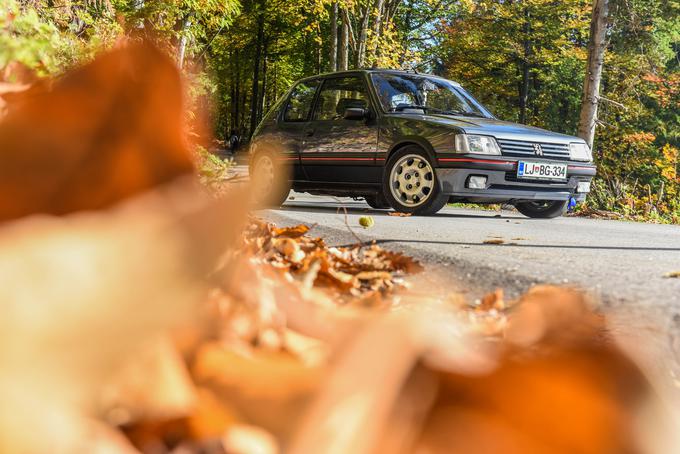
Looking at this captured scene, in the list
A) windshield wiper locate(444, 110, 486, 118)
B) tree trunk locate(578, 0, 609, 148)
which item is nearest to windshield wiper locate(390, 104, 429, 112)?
windshield wiper locate(444, 110, 486, 118)

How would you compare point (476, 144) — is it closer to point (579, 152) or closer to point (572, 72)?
point (579, 152)

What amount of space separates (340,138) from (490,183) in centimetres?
206

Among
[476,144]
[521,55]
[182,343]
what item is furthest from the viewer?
[521,55]

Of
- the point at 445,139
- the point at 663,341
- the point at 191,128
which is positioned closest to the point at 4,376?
the point at 191,128

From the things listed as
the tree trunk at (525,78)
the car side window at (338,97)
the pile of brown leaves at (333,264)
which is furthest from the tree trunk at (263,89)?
the pile of brown leaves at (333,264)

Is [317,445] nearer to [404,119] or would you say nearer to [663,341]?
[663,341]

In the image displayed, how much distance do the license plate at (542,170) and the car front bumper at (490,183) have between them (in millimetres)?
61

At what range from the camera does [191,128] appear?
2.15ft

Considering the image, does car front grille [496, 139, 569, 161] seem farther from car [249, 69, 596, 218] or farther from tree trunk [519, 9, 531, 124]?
tree trunk [519, 9, 531, 124]

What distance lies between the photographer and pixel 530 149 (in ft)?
28.3

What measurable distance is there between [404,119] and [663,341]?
7.28 m

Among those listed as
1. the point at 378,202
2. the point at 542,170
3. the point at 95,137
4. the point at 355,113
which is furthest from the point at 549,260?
Answer: the point at 378,202

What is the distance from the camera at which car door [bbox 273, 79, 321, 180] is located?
391 inches

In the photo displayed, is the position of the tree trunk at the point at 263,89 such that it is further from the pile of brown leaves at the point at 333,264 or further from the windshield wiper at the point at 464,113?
the pile of brown leaves at the point at 333,264
